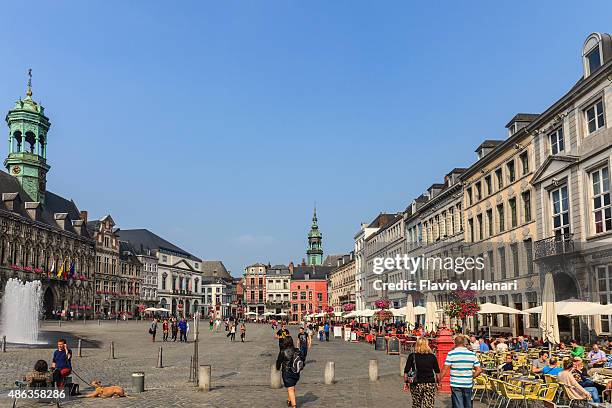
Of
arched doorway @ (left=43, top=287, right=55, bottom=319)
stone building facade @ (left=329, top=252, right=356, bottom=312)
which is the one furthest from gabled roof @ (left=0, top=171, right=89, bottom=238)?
stone building facade @ (left=329, top=252, right=356, bottom=312)

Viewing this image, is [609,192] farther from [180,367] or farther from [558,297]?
[180,367]

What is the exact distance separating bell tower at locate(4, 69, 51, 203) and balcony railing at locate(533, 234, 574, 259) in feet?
207

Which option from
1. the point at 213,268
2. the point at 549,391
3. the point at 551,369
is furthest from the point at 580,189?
the point at 213,268

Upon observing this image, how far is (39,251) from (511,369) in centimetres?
6454

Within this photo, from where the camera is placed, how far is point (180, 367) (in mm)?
23531

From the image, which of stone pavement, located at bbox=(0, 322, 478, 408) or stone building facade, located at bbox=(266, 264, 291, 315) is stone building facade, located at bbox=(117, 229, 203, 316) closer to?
stone building facade, located at bbox=(266, 264, 291, 315)

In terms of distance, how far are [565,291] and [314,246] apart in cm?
15512

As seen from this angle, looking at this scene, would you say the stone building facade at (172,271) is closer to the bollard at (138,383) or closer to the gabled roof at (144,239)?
the gabled roof at (144,239)

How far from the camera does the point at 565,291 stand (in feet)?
98.8

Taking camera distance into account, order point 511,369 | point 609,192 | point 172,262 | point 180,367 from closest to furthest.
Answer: point 511,369, point 180,367, point 609,192, point 172,262

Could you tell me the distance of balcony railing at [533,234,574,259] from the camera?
92.3 feet

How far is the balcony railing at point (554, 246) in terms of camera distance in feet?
92.3

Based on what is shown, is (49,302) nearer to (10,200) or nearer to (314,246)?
(10,200)

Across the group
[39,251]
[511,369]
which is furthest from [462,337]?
[39,251]
